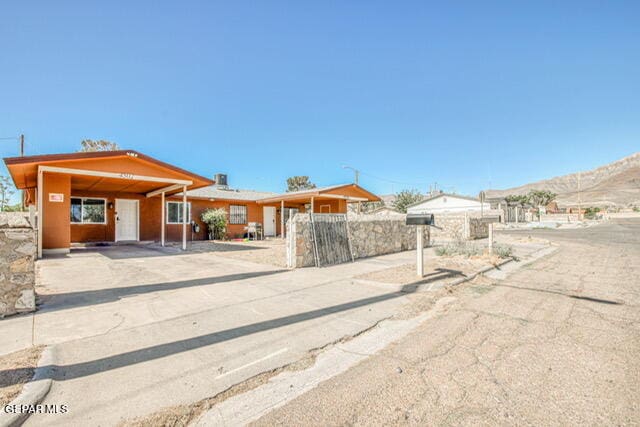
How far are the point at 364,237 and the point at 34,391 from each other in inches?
362

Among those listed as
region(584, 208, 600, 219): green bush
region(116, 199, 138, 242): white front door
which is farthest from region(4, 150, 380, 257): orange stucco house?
region(584, 208, 600, 219): green bush

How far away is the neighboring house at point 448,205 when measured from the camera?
125ft

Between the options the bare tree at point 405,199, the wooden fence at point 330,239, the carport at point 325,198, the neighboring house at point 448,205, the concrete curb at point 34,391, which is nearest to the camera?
the concrete curb at point 34,391

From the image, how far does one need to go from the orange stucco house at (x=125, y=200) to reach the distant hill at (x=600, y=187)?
78222 millimetres

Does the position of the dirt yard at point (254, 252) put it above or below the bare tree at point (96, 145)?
below

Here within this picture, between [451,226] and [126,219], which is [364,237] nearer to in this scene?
[451,226]

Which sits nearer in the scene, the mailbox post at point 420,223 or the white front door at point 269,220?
the mailbox post at point 420,223

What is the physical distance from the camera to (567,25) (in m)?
12.2

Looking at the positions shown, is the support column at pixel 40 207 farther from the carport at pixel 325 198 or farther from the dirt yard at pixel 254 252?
the carport at pixel 325 198

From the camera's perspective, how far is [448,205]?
4038 cm

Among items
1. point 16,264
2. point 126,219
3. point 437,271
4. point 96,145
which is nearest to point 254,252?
point 437,271

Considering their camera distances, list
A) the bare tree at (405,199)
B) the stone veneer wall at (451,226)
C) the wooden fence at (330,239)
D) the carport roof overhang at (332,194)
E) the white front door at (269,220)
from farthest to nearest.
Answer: the bare tree at (405,199)
the white front door at (269,220)
the stone veneer wall at (451,226)
the carport roof overhang at (332,194)
the wooden fence at (330,239)

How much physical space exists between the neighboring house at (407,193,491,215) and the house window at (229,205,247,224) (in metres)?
26.3

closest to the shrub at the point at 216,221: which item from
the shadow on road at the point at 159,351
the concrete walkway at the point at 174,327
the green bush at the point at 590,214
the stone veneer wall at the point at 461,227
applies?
the concrete walkway at the point at 174,327
